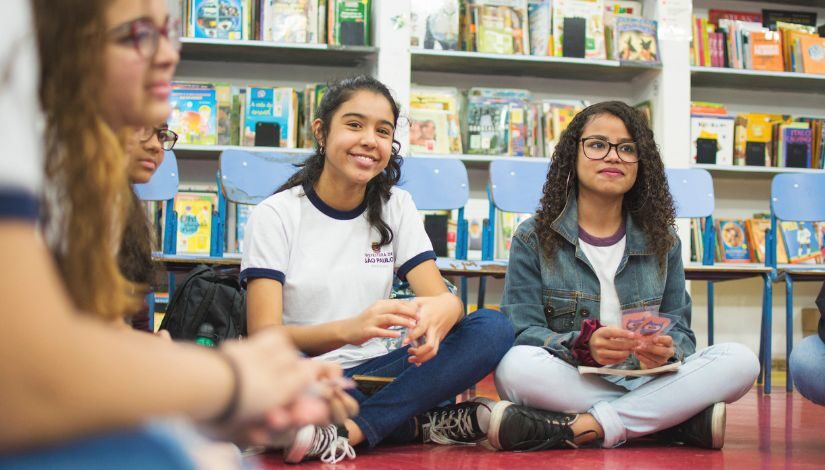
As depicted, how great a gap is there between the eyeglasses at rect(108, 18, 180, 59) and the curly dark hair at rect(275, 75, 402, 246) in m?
1.46

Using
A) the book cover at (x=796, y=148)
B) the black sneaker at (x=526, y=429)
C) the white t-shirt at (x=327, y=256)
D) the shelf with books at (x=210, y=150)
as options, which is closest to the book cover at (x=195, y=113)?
the shelf with books at (x=210, y=150)

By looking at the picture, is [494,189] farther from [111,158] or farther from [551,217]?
[111,158]

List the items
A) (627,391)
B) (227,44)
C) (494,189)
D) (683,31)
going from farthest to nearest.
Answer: (683,31) → (227,44) → (494,189) → (627,391)

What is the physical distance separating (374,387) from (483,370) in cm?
25

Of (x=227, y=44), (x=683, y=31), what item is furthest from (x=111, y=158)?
(x=683, y=31)

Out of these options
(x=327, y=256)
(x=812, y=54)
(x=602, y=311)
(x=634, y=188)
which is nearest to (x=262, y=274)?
(x=327, y=256)

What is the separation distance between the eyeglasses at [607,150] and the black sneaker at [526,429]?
2.22ft

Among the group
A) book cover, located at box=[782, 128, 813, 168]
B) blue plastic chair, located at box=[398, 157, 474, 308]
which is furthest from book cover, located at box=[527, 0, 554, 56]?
book cover, located at box=[782, 128, 813, 168]

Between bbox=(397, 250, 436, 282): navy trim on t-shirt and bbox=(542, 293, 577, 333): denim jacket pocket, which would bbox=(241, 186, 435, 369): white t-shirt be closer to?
bbox=(397, 250, 436, 282): navy trim on t-shirt

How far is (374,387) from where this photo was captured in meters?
1.88

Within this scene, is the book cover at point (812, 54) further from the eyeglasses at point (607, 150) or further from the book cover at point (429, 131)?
the eyeglasses at point (607, 150)

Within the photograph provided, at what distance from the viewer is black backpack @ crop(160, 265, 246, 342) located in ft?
7.00

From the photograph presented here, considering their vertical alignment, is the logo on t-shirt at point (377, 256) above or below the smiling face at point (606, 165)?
below

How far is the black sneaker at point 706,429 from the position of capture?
1914mm
